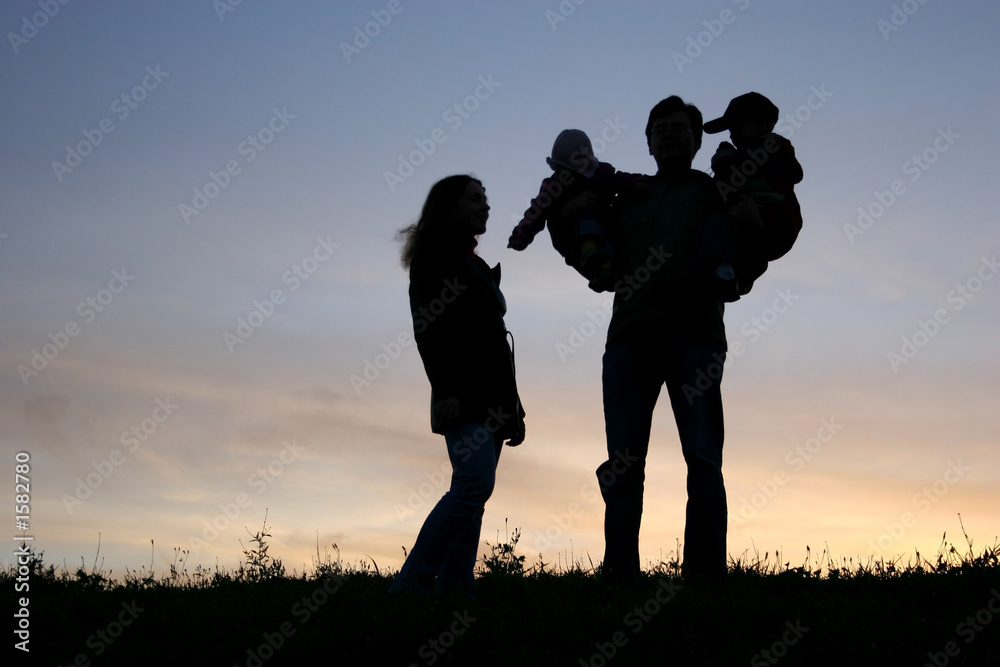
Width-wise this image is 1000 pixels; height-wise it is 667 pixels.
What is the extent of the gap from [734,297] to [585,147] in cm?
156

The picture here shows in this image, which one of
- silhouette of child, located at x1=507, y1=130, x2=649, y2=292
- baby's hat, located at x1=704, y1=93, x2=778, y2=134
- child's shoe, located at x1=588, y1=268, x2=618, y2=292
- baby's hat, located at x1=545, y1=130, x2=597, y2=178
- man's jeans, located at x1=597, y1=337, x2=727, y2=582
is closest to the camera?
man's jeans, located at x1=597, y1=337, x2=727, y2=582

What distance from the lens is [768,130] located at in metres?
6.37

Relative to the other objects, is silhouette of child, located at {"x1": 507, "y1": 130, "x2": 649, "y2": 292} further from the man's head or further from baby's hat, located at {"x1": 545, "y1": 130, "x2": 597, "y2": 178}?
the man's head

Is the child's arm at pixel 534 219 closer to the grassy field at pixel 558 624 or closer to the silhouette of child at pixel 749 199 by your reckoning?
the silhouette of child at pixel 749 199

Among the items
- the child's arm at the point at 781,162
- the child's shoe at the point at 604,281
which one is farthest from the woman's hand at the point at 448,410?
the child's arm at the point at 781,162

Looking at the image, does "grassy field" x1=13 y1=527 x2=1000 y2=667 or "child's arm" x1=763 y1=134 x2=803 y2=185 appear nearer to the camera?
"grassy field" x1=13 y1=527 x2=1000 y2=667

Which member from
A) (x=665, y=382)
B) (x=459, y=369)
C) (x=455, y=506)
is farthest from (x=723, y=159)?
(x=455, y=506)

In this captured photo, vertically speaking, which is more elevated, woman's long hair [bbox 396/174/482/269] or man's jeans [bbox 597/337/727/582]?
woman's long hair [bbox 396/174/482/269]

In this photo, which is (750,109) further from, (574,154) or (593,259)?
(593,259)

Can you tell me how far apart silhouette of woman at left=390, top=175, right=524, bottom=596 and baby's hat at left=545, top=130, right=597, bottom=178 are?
723mm

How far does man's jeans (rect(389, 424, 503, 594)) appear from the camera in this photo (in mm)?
5469

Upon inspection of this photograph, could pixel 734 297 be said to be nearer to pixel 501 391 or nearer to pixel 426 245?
pixel 501 391

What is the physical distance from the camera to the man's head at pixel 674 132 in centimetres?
638

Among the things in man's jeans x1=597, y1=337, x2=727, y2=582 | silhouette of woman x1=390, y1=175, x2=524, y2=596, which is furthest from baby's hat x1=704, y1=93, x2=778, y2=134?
silhouette of woman x1=390, y1=175, x2=524, y2=596
